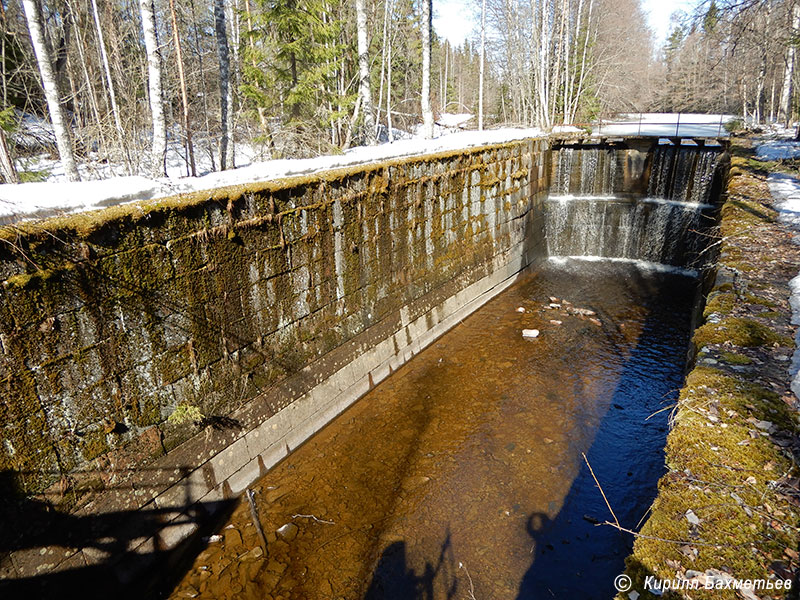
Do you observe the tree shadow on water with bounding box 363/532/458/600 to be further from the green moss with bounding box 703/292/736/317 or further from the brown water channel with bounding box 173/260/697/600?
the green moss with bounding box 703/292/736/317

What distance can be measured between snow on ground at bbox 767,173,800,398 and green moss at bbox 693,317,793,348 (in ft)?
0.66

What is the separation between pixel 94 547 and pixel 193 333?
2180 millimetres

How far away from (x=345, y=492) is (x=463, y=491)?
1495 mm

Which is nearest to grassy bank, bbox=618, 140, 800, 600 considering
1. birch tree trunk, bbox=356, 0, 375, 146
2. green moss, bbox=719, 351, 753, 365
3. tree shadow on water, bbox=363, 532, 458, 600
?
green moss, bbox=719, 351, 753, 365

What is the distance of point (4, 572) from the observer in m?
3.64

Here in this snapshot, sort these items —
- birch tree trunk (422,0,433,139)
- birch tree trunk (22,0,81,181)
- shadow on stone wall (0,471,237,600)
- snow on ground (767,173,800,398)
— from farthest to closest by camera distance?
birch tree trunk (422,0,433,139), birch tree trunk (22,0,81,181), snow on ground (767,173,800,398), shadow on stone wall (0,471,237,600)

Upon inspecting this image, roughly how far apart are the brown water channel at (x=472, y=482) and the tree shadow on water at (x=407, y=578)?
1cm

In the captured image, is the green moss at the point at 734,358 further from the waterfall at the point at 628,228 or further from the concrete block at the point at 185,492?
the waterfall at the point at 628,228

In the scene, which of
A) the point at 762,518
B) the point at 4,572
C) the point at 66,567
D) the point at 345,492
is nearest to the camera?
the point at 762,518

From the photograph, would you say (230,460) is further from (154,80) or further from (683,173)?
(683,173)

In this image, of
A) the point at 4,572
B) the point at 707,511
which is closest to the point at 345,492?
the point at 4,572

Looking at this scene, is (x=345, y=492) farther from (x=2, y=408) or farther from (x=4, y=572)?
(x=2, y=408)

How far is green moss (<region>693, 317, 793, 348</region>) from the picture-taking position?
15.3ft

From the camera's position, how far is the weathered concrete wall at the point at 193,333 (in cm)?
389
